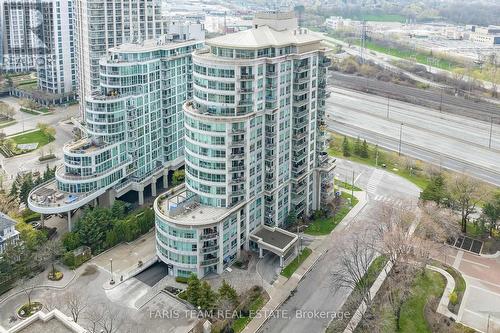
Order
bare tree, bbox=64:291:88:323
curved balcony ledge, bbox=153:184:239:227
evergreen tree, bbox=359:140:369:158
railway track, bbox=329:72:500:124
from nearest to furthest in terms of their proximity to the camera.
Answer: bare tree, bbox=64:291:88:323 < curved balcony ledge, bbox=153:184:239:227 < evergreen tree, bbox=359:140:369:158 < railway track, bbox=329:72:500:124

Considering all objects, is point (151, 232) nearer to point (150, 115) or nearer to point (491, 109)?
point (150, 115)

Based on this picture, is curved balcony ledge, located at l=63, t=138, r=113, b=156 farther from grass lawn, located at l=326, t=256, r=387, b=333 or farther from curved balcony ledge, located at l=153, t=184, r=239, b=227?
grass lawn, located at l=326, t=256, r=387, b=333

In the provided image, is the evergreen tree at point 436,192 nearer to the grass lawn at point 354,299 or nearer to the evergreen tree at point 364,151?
the grass lawn at point 354,299

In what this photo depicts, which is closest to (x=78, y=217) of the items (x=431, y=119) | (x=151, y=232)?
(x=151, y=232)

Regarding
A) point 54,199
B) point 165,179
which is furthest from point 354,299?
point 54,199

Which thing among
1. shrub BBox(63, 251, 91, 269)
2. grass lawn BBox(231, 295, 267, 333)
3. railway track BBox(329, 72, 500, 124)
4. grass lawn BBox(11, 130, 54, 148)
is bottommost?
grass lawn BBox(231, 295, 267, 333)

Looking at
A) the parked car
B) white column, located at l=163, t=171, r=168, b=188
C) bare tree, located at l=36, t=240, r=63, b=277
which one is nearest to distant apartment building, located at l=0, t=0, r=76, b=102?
white column, located at l=163, t=171, r=168, b=188
